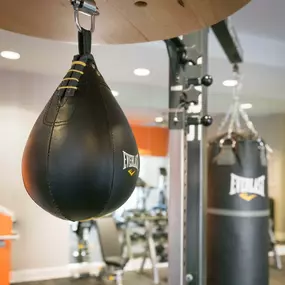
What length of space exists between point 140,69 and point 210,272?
8.00ft

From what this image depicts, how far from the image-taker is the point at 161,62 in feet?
12.9

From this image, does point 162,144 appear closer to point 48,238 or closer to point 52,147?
point 48,238

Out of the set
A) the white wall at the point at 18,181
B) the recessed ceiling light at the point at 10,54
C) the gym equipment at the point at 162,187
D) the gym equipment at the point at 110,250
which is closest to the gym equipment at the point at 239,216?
the gym equipment at the point at 110,250

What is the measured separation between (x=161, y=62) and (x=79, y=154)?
3.31 m

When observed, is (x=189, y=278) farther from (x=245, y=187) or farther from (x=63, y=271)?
(x=63, y=271)

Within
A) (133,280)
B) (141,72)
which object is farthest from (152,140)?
(133,280)

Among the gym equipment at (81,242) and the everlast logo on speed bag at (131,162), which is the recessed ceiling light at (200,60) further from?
the gym equipment at (81,242)

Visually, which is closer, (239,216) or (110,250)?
(239,216)

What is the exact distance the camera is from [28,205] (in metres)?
4.57

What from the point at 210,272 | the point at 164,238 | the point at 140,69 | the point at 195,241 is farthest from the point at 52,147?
the point at 164,238

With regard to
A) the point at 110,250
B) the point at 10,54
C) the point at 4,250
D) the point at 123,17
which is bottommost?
the point at 110,250

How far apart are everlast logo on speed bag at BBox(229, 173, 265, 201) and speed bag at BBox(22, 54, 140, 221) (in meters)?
1.80

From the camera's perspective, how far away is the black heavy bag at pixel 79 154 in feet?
2.49

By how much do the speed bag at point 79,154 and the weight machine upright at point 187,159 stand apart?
45.2 inches
